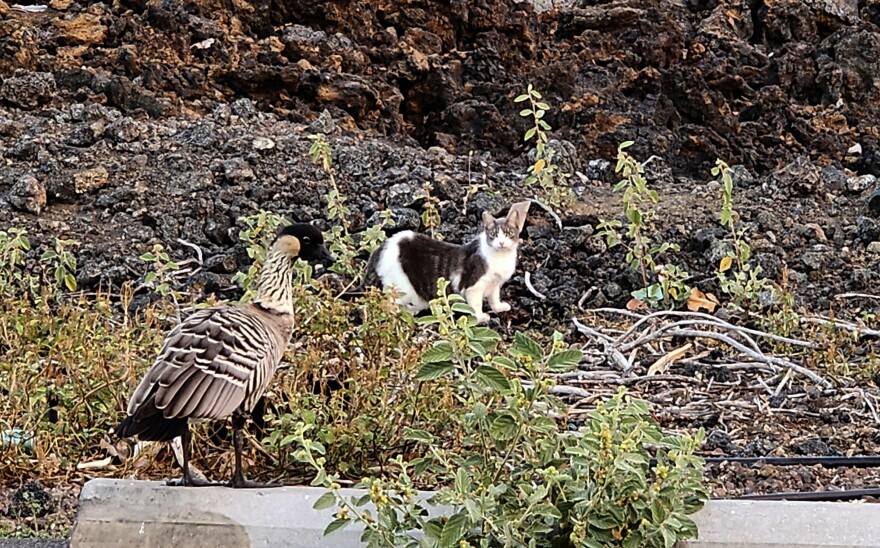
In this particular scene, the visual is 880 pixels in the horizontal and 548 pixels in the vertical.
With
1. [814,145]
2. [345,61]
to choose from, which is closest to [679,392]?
[814,145]

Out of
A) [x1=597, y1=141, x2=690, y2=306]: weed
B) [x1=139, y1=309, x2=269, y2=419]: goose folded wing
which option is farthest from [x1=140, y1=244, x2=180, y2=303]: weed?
[x1=597, y1=141, x2=690, y2=306]: weed

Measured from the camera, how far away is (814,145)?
9.50 m

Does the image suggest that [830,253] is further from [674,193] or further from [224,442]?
[224,442]

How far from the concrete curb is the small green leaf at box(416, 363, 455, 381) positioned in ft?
1.60

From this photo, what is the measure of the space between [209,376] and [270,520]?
0.51 metres

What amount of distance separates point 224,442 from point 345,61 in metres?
5.41

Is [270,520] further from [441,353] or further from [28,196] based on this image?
[28,196]

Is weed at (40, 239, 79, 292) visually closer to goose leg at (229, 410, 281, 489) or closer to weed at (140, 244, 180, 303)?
weed at (140, 244, 180, 303)

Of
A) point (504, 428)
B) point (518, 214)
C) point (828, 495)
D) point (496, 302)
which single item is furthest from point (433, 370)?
point (518, 214)

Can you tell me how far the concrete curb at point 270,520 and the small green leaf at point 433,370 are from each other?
19.2 inches

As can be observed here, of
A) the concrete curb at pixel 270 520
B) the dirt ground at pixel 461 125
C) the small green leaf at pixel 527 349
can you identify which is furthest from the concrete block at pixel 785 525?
the dirt ground at pixel 461 125

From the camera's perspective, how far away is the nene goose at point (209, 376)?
13.0 feet

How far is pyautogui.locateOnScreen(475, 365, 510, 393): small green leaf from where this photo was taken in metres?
3.52

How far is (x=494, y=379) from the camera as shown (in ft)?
11.6
